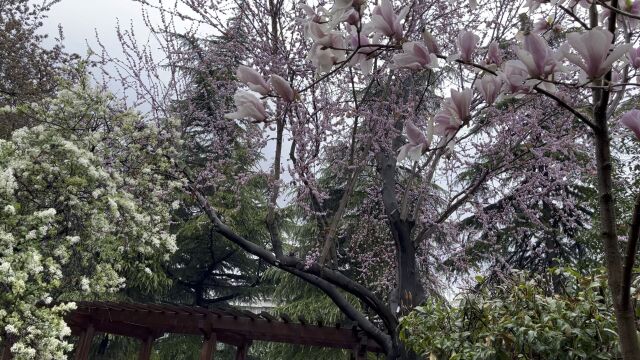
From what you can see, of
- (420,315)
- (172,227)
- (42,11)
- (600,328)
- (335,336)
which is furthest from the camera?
(172,227)

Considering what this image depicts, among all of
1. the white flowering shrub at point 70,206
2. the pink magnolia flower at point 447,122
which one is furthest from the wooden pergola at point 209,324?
the pink magnolia flower at point 447,122

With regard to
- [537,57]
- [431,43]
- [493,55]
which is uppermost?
[493,55]

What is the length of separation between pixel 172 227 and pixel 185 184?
24.8ft

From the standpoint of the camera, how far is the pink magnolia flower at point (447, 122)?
46.6 inches

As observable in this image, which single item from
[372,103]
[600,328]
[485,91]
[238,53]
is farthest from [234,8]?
[485,91]

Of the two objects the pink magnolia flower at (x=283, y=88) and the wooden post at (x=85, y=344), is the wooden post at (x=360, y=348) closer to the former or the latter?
the wooden post at (x=85, y=344)

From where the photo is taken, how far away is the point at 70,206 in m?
6.34

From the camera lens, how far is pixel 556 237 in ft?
36.1

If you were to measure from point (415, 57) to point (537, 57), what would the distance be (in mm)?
257

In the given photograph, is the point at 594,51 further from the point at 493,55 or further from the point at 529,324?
the point at 529,324

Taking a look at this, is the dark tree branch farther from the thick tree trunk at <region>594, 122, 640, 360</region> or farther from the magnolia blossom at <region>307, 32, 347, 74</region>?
the magnolia blossom at <region>307, 32, 347, 74</region>

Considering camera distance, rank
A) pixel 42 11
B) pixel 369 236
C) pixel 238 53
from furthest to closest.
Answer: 1. pixel 42 11
2. pixel 369 236
3. pixel 238 53

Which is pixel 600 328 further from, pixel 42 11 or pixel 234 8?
pixel 42 11

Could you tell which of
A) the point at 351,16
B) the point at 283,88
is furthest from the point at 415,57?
the point at 283,88
